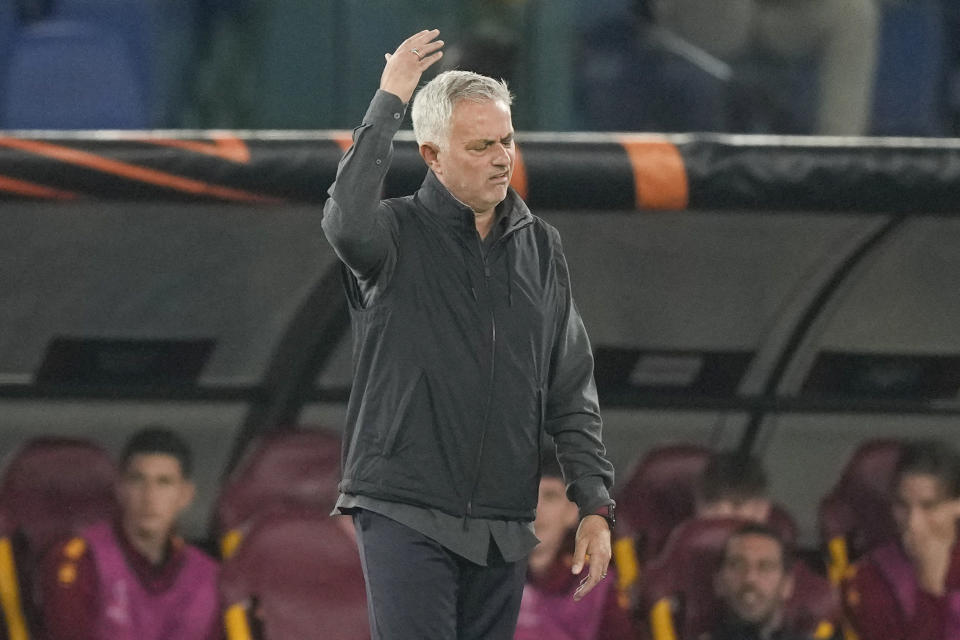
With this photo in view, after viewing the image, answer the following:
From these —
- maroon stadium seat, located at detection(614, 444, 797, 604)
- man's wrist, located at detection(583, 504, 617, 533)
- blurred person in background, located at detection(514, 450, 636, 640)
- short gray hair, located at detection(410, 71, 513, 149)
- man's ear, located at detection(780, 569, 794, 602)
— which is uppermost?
maroon stadium seat, located at detection(614, 444, 797, 604)

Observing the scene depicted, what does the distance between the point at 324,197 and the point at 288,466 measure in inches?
42.8

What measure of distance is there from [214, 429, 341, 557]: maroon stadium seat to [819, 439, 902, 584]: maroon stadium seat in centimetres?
156

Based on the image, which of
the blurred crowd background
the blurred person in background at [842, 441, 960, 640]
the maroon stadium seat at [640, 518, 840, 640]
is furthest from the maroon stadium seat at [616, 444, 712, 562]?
the blurred crowd background

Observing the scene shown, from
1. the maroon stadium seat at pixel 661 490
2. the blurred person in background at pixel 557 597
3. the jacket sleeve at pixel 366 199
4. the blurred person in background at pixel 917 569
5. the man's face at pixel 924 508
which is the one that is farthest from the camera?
the maroon stadium seat at pixel 661 490

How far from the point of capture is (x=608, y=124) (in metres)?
4.14

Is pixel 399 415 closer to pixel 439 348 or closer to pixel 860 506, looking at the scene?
pixel 439 348

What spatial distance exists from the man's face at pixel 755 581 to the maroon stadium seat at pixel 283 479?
112 centimetres

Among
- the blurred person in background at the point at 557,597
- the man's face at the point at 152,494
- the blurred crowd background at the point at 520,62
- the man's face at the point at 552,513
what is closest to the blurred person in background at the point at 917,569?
the blurred person in background at the point at 557,597

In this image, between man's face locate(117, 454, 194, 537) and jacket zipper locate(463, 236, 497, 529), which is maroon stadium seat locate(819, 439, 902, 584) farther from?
jacket zipper locate(463, 236, 497, 529)

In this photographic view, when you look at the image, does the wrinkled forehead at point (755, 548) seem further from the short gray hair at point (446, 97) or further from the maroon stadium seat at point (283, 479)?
the short gray hair at point (446, 97)

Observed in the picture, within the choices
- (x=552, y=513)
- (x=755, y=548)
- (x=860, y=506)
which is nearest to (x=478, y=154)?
(x=552, y=513)

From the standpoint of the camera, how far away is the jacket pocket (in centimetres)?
201

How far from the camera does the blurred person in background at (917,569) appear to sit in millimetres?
4496

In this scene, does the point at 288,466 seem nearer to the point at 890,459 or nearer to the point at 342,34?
the point at 342,34
